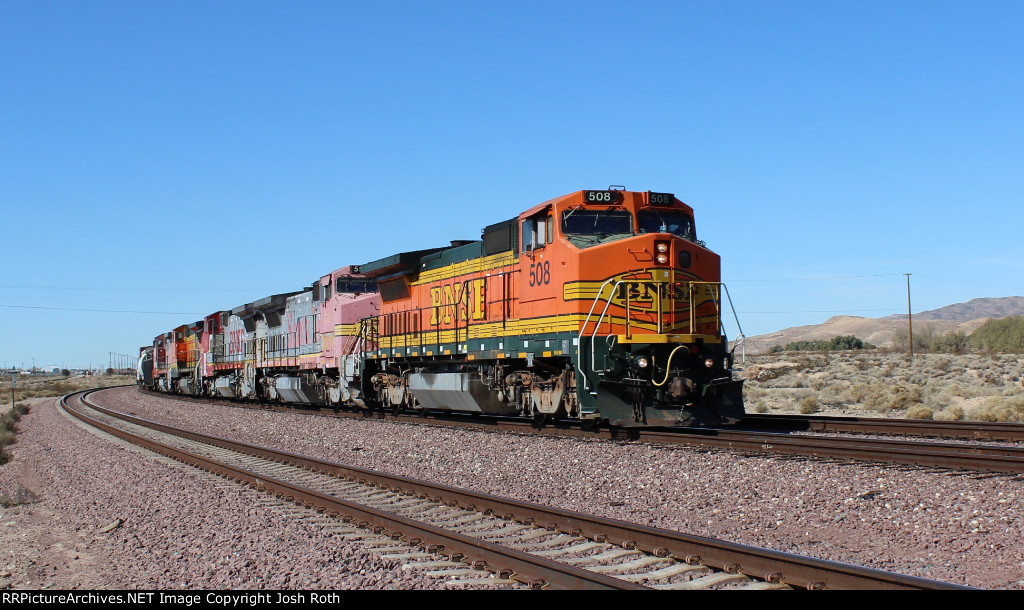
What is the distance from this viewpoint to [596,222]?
14078 mm

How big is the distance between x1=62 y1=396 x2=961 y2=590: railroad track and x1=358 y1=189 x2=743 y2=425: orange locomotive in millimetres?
4468

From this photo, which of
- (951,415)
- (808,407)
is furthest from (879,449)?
(808,407)

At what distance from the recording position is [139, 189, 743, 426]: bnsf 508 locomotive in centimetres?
1323

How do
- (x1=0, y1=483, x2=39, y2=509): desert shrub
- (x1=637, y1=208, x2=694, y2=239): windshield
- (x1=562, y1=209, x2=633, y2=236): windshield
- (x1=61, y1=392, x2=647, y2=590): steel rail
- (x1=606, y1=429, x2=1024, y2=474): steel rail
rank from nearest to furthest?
(x1=61, y1=392, x2=647, y2=590): steel rail < (x1=606, y1=429, x2=1024, y2=474): steel rail < (x1=0, y1=483, x2=39, y2=509): desert shrub < (x1=562, y1=209, x2=633, y2=236): windshield < (x1=637, y1=208, x2=694, y2=239): windshield

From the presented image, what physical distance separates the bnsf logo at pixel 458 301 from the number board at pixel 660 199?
3.98m

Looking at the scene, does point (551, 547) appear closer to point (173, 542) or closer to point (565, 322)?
point (173, 542)

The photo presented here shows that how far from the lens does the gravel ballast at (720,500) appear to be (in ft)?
21.3

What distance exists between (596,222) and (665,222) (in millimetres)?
1258

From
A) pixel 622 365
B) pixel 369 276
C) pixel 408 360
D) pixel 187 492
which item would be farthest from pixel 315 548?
pixel 369 276

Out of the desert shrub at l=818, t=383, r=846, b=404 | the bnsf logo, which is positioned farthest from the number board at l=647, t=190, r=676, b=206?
the desert shrub at l=818, t=383, r=846, b=404

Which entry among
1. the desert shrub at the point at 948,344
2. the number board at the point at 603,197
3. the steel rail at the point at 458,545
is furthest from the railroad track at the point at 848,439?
the desert shrub at the point at 948,344

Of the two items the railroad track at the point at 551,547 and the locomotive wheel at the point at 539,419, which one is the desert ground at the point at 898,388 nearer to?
the locomotive wheel at the point at 539,419

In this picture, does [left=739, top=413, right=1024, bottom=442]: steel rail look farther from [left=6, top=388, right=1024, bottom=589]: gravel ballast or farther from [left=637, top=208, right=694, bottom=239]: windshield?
[left=6, top=388, right=1024, bottom=589]: gravel ballast

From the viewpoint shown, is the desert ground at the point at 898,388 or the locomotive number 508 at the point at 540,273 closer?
the locomotive number 508 at the point at 540,273
